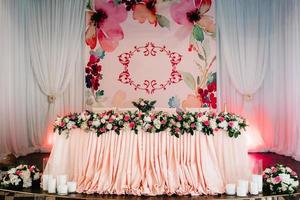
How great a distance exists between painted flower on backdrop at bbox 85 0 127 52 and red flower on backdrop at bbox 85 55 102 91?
26 cm

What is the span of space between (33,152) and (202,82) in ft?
10.1

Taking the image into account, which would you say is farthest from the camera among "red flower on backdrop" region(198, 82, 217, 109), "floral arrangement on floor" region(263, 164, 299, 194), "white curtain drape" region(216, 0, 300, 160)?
"red flower on backdrop" region(198, 82, 217, 109)

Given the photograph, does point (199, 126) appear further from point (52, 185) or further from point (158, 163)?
point (52, 185)

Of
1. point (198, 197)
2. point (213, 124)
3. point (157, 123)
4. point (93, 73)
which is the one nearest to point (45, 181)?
Result: point (157, 123)

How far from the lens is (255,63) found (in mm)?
6383

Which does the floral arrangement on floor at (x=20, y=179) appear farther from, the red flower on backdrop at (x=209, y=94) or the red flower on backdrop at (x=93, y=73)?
the red flower on backdrop at (x=209, y=94)

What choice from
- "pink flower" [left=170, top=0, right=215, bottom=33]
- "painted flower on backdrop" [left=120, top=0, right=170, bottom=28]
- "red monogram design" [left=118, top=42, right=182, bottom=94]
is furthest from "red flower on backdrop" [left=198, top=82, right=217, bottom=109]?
"painted flower on backdrop" [left=120, top=0, right=170, bottom=28]

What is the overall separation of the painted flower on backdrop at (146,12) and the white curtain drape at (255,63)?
971 mm

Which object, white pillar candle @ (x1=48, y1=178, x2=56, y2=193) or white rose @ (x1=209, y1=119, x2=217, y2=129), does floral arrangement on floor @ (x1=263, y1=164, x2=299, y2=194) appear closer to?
white rose @ (x1=209, y1=119, x2=217, y2=129)

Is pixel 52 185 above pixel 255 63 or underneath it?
underneath

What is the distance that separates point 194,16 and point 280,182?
358 cm

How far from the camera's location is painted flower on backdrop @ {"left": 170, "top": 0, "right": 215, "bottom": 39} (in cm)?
647

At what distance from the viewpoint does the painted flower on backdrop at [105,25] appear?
6582mm

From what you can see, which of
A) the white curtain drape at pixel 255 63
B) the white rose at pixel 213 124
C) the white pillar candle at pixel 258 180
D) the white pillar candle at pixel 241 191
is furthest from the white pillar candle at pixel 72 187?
the white curtain drape at pixel 255 63
